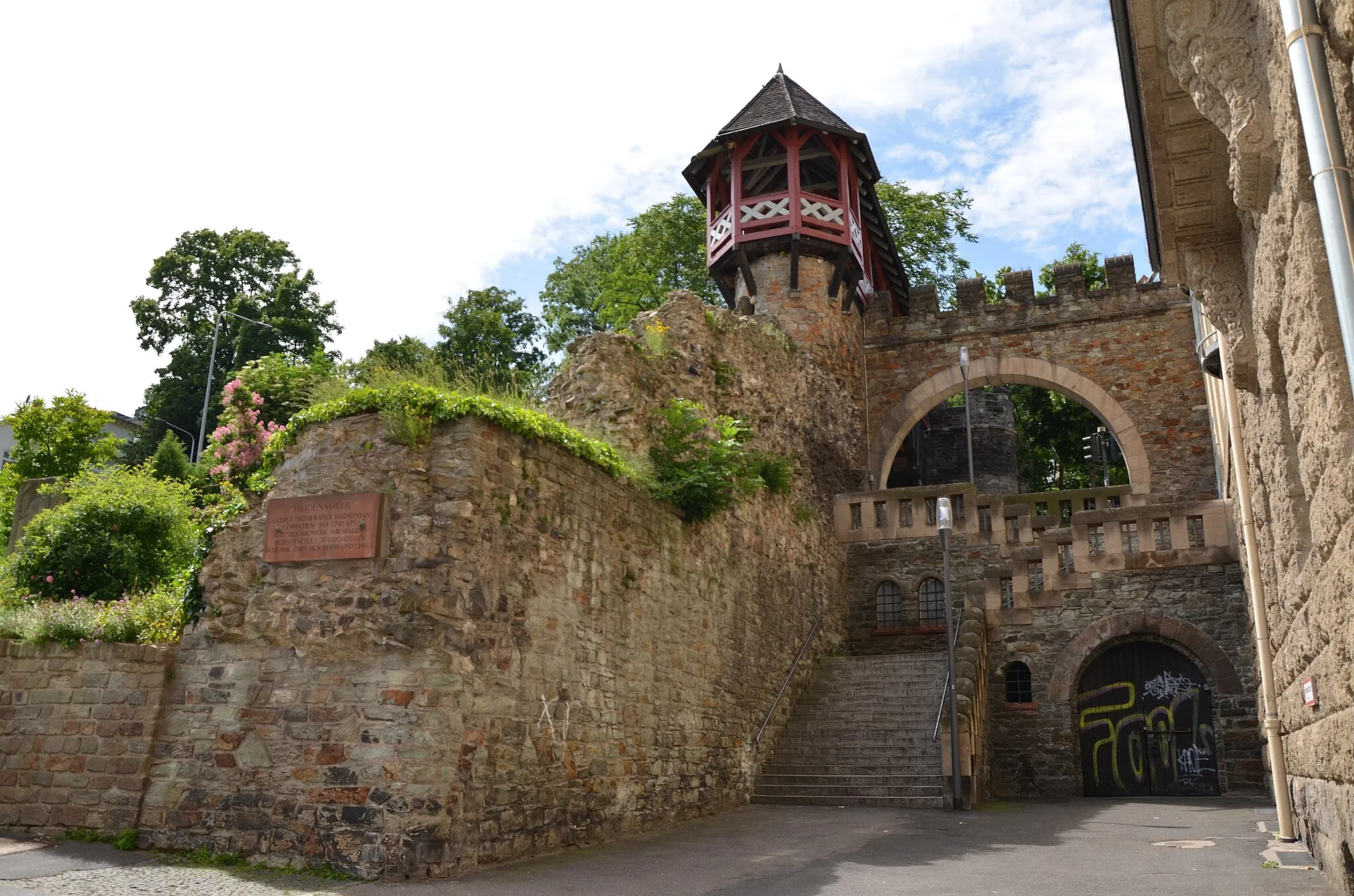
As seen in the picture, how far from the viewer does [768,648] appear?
13523 millimetres

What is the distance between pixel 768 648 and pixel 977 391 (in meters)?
16.5

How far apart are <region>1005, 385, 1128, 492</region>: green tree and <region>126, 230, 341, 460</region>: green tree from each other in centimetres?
2150

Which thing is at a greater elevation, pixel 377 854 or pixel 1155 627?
pixel 1155 627

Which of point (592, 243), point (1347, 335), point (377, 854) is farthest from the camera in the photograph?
point (592, 243)

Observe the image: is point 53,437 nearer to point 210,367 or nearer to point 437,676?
point 210,367

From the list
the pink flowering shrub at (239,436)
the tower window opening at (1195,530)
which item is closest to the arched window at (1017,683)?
the tower window opening at (1195,530)

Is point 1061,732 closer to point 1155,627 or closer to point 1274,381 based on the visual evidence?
point 1155,627

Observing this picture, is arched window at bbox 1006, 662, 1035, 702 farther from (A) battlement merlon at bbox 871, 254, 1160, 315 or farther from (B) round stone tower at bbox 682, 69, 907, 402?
(A) battlement merlon at bbox 871, 254, 1160, 315

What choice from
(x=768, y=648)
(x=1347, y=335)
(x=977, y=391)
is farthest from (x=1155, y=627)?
(x=977, y=391)

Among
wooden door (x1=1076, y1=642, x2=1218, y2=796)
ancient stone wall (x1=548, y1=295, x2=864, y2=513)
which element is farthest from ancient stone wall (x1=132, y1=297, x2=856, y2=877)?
wooden door (x1=1076, y1=642, x2=1218, y2=796)

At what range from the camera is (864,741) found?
13016mm

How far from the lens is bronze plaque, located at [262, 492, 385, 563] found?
7.49 meters

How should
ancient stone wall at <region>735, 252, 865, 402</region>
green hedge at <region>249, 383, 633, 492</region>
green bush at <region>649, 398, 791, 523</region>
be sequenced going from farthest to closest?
1. ancient stone wall at <region>735, 252, 865, 402</region>
2. green bush at <region>649, 398, 791, 523</region>
3. green hedge at <region>249, 383, 633, 492</region>

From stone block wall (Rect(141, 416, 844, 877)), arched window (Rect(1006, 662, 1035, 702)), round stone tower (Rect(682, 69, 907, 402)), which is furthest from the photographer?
round stone tower (Rect(682, 69, 907, 402))
